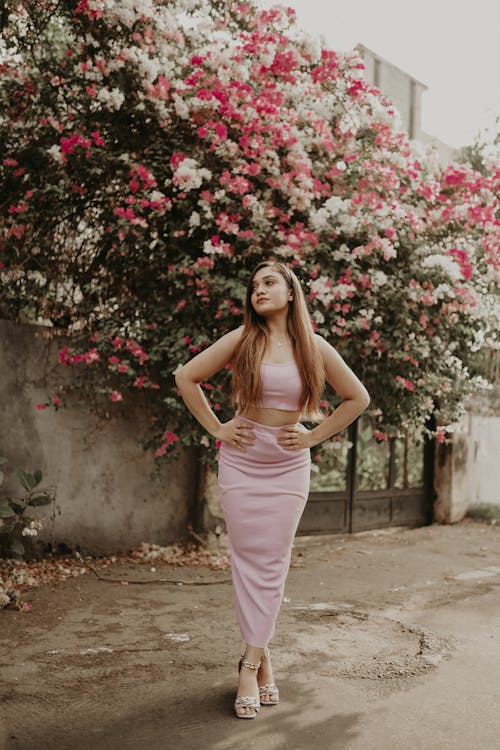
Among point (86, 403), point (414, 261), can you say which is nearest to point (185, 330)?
point (86, 403)

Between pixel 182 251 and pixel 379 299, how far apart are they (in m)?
1.64

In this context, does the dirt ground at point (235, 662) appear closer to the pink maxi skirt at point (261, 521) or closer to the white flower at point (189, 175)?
the pink maxi skirt at point (261, 521)

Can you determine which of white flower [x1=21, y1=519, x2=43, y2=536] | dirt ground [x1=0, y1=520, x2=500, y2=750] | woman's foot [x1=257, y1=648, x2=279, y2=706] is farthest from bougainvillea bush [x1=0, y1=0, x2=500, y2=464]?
woman's foot [x1=257, y1=648, x2=279, y2=706]

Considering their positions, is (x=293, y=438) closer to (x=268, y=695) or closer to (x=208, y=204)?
(x=268, y=695)

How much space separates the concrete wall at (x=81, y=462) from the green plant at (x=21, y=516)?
267mm

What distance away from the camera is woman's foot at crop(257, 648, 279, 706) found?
3.25 m

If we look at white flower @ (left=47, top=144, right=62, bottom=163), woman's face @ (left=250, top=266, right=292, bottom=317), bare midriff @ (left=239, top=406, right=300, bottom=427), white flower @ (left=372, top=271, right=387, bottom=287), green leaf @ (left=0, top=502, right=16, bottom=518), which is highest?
white flower @ (left=47, top=144, right=62, bottom=163)

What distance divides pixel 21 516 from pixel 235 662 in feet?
7.73

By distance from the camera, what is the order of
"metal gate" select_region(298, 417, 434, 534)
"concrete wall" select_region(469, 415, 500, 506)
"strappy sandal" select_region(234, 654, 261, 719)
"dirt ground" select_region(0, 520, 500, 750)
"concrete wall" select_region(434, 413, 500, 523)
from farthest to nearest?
"concrete wall" select_region(469, 415, 500, 506) < "concrete wall" select_region(434, 413, 500, 523) < "metal gate" select_region(298, 417, 434, 534) < "strappy sandal" select_region(234, 654, 261, 719) < "dirt ground" select_region(0, 520, 500, 750)

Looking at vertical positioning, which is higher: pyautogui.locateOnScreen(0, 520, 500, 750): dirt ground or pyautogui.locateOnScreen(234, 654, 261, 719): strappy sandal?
pyautogui.locateOnScreen(234, 654, 261, 719): strappy sandal

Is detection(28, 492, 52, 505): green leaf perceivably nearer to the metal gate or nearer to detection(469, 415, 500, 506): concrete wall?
the metal gate

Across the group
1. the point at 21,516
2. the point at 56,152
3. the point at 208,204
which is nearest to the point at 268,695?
the point at 21,516

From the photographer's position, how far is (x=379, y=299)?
5.86m

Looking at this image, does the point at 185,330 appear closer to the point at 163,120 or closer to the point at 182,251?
the point at 182,251
